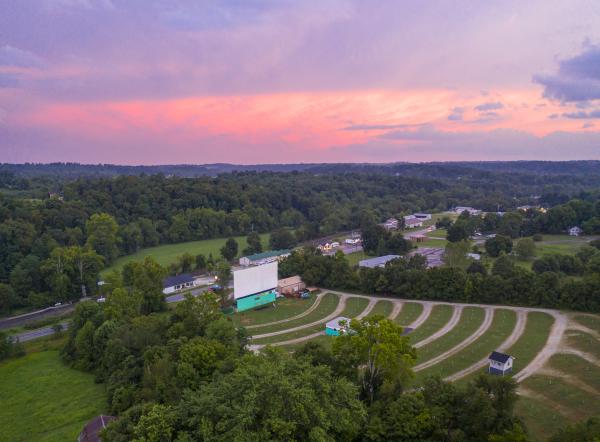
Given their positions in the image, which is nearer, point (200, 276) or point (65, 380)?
point (65, 380)

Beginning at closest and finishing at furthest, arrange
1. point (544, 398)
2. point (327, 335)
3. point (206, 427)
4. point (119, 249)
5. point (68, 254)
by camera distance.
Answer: point (206, 427) < point (544, 398) < point (327, 335) < point (68, 254) < point (119, 249)

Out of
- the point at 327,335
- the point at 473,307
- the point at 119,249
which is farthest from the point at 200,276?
the point at 473,307

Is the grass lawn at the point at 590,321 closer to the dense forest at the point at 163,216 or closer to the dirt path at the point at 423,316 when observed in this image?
the dirt path at the point at 423,316

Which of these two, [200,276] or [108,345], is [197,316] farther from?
[200,276]

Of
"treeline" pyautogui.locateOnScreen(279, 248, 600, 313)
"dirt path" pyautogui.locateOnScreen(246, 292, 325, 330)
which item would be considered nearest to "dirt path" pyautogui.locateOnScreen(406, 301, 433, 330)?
"treeline" pyautogui.locateOnScreen(279, 248, 600, 313)

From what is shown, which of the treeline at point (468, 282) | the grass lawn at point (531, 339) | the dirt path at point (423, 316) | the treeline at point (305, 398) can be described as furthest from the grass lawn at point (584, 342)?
the treeline at point (305, 398)

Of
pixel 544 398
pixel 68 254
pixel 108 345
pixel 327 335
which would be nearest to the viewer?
pixel 544 398
